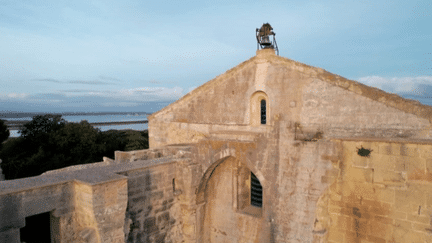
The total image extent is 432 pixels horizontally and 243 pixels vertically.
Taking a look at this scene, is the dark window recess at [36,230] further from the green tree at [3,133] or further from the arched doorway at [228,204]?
the green tree at [3,133]

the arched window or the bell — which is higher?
the bell

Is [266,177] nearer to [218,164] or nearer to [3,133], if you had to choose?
[218,164]

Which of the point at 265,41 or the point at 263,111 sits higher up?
the point at 265,41

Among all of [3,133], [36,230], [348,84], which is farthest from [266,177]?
[3,133]

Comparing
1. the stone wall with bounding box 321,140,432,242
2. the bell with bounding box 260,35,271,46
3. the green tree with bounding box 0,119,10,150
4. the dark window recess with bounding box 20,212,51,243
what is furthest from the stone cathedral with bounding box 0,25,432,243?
the green tree with bounding box 0,119,10,150

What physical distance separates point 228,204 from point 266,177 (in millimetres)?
2343

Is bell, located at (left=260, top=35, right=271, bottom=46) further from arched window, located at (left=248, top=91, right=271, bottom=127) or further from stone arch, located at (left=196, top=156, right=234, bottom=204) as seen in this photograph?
stone arch, located at (left=196, top=156, right=234, bottom=204)

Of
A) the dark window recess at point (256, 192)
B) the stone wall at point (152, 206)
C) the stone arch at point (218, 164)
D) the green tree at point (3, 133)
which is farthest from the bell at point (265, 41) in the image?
the green tree at point (3, 133)

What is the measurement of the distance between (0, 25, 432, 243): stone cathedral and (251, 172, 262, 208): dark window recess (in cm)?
4

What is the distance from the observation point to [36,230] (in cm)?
1186

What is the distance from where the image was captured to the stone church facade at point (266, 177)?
5.92 meters

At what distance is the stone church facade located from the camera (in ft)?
19.4

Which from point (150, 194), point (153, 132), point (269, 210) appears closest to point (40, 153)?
point (153, 132)

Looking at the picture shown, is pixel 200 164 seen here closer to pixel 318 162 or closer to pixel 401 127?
pixel 318 162
